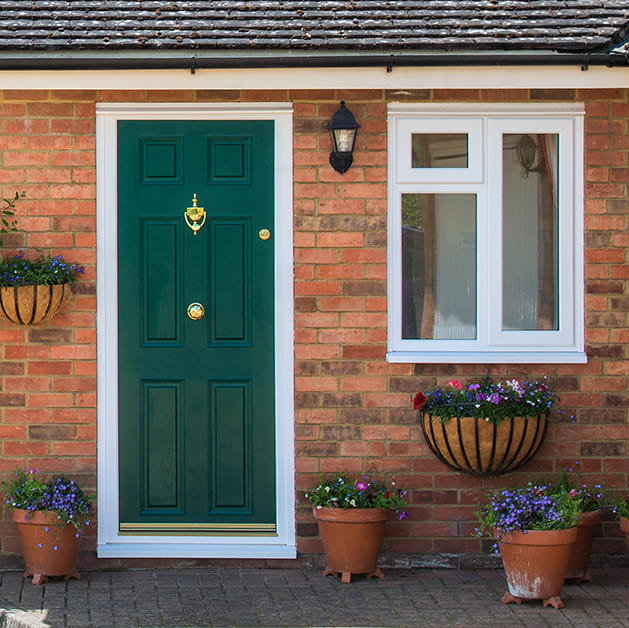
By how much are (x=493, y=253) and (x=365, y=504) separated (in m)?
1.60

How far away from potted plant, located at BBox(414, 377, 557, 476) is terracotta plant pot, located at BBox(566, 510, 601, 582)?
457 millimetres

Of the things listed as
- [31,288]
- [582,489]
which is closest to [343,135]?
[31,288]

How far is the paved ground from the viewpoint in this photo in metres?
5.49

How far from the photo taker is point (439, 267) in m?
6.52

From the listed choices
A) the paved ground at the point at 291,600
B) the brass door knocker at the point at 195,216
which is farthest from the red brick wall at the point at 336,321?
the brass door knocker at the point at 195,216

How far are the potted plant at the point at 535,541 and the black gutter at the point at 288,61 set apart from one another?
91.7 inches

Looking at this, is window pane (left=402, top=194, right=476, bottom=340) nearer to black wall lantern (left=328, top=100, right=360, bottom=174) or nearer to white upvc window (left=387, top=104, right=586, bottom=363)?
white upvc window (left=387, top=104, right=586, bottom=363)

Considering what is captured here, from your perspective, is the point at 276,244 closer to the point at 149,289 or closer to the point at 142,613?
the point at 149,289

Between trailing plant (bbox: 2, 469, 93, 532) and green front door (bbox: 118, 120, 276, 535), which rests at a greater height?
green front door (bbox: 118, 120, 276, 535)

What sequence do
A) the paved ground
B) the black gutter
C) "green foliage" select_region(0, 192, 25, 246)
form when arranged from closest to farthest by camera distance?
the paved ground, the black gutter, "green foliage" select_region(0, 192, 25, 246)

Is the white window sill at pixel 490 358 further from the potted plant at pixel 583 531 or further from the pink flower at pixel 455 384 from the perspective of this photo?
A: the potted plant at pixel 583 531

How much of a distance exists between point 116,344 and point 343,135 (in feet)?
5.79

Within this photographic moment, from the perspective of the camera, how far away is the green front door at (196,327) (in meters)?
6.47

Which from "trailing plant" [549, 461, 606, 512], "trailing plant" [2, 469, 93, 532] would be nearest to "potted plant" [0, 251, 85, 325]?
"trailing plant" [2, 469, 93, 532]
